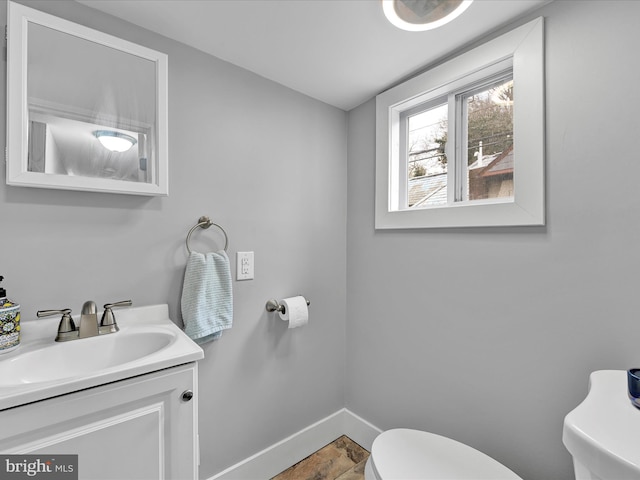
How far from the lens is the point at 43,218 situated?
3.39 ft

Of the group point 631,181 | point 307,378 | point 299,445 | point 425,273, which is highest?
point 631,181

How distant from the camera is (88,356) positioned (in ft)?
3.32

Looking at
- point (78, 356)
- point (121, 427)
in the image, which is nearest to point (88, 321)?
point (78, 356)

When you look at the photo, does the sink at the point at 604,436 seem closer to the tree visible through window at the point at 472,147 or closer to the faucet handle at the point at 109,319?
the tree visible through window at the point at 472,147

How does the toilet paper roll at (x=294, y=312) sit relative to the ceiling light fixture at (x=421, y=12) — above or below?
below

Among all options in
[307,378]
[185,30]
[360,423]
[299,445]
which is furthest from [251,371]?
[185,30]

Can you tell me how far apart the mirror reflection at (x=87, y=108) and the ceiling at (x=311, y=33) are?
8.5 inches

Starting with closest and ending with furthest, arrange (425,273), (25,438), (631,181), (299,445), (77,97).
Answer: (25,438)
(631,181)
(77,97)
(425,273)
(299,445)

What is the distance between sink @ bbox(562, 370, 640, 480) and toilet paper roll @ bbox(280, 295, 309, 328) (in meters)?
1.13

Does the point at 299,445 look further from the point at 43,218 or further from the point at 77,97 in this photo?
the point at 77,97

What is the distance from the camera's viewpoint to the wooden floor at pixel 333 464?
1.59 meters

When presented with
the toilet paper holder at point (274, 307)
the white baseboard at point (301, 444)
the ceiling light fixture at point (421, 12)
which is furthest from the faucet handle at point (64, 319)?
the ceiling light fixture at point (421, 12)

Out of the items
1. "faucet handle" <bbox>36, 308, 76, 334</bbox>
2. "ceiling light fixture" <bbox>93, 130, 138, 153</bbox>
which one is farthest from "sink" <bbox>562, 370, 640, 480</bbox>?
"ceiling light fixture" <bbox>93, 130, 138, 153</bbox>

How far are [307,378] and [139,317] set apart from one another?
3.36 ft
